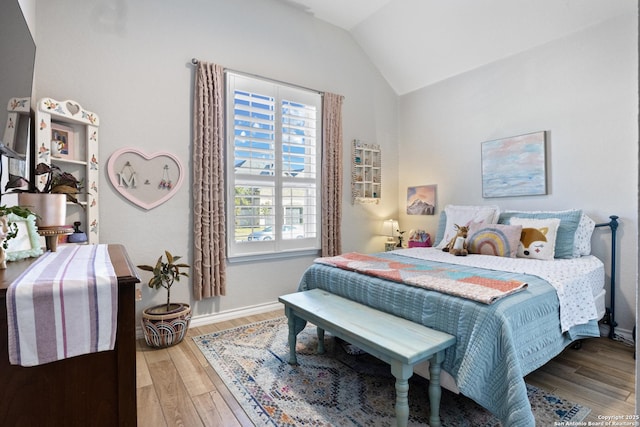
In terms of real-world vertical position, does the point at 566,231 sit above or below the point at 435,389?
above

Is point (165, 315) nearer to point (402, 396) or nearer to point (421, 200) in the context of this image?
point (402, 396)

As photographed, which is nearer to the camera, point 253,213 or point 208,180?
point 208,180

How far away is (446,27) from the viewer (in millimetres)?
3521

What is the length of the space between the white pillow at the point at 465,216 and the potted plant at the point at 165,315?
2533mm

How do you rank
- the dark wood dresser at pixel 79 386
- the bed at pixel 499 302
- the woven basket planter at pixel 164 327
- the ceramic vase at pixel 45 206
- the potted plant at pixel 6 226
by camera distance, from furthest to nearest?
1. the woven basket planter at pixel 164 327
2. the bed at pixel 499 302
3. the ceramic vase at pixel 45 206
4. the potted plant at pixel 6 226
5. the dark wood dresser at pixel 79 386

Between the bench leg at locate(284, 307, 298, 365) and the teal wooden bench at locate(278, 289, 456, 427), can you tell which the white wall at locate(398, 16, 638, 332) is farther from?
the bench leg at locate(284, 307, 298, 365)

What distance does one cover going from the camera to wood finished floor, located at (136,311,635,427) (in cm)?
174

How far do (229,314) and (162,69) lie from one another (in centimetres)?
231

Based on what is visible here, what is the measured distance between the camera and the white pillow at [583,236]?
2.77 metres

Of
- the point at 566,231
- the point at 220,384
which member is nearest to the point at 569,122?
the point at 566,231

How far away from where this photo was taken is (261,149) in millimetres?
3332

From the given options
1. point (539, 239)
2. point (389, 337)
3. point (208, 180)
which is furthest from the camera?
point (208, 180)

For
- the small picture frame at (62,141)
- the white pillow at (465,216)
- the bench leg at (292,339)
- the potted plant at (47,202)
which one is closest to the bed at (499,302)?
the white pillow at (465,216)

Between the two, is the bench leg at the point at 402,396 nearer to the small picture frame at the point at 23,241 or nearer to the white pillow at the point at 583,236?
the small picture frame at the point at 23,241
